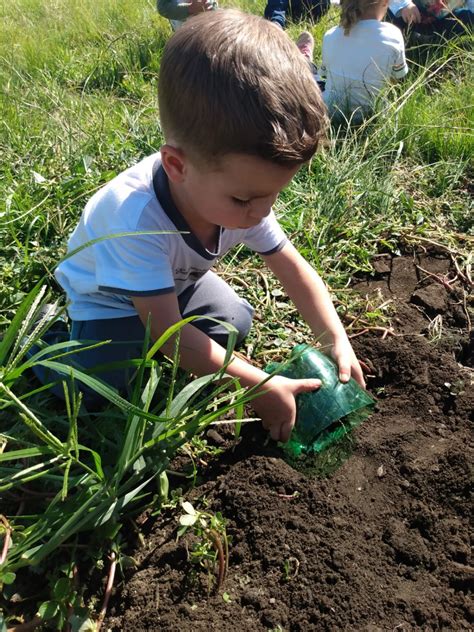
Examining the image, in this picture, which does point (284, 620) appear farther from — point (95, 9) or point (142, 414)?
point (95, 9)

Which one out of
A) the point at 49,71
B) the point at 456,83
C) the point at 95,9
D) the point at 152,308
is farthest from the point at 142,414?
the point at 95,9

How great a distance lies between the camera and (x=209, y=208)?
4.95ft

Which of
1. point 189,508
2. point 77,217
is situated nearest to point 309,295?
point 189,508

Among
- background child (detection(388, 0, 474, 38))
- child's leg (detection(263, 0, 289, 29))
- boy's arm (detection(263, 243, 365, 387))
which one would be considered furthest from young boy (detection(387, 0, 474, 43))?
boy's arm (detection(263, 243, 365, 387))

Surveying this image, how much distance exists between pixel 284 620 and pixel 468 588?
0.44m

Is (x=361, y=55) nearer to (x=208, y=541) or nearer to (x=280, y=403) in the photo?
(x=280, y=403)

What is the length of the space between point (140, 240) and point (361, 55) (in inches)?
106

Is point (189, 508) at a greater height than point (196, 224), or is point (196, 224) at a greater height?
point (196, 224)

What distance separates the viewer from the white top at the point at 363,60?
12.1ft

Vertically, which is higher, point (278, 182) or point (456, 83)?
point (278, 182)

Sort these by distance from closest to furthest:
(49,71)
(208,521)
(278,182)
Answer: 1. (278,182)
2. (208,521)
3. (49,71)

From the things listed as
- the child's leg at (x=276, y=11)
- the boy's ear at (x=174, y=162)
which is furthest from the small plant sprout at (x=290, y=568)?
the child's leg at (x=276, y=11)

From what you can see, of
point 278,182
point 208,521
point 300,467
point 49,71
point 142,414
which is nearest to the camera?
point 142,414

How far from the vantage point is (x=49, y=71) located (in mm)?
4145
